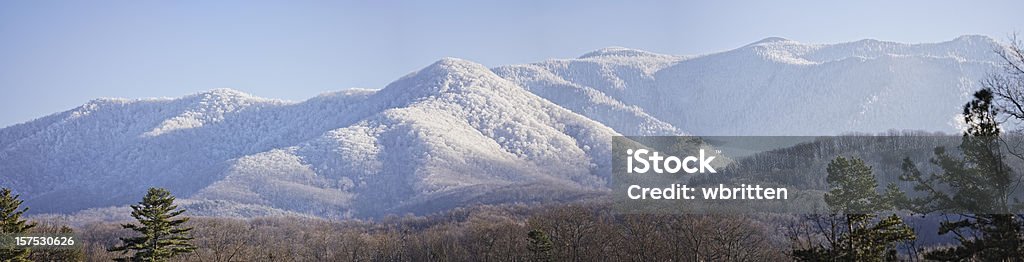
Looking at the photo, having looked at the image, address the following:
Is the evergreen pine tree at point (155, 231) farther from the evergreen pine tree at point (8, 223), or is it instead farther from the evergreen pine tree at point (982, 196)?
the evergreen pine tree at point (982, 196)

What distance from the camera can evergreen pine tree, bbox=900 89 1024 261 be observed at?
87.0ft

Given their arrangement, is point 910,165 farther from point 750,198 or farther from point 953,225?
point 750,198

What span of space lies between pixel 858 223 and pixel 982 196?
12.2 ft

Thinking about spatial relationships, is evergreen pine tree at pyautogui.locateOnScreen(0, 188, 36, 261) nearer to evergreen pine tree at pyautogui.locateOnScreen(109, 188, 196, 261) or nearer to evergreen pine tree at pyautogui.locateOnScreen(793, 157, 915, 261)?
evergreen pine tree at pyautogui.locateOnScreen(109, 188, 196, 261)

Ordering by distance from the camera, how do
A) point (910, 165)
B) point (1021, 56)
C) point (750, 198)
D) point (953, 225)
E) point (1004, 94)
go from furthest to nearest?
point (750, 198) → point (910, 165) → point (953, 225) → point (1004, 94) → point (1021, 56)

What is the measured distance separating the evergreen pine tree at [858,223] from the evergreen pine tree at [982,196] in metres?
1.48

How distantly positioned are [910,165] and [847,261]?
5.93m

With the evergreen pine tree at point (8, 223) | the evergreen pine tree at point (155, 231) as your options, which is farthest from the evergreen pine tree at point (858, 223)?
the evergreen pine tree at point (8, 223)

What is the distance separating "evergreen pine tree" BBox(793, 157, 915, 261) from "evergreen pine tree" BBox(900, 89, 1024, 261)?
4.85 feet

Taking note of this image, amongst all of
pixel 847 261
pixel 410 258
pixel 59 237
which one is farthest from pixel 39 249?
pixel 410 258

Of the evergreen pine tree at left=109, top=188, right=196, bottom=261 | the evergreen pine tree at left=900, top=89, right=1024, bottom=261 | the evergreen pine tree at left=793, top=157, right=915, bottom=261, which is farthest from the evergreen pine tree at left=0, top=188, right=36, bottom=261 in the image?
the evergreen pine tree at left=900, top=89, right=1024, bottom=261

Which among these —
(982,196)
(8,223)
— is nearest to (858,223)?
(982,196)

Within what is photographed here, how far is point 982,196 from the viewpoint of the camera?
29.7 m

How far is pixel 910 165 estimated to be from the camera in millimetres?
33344
